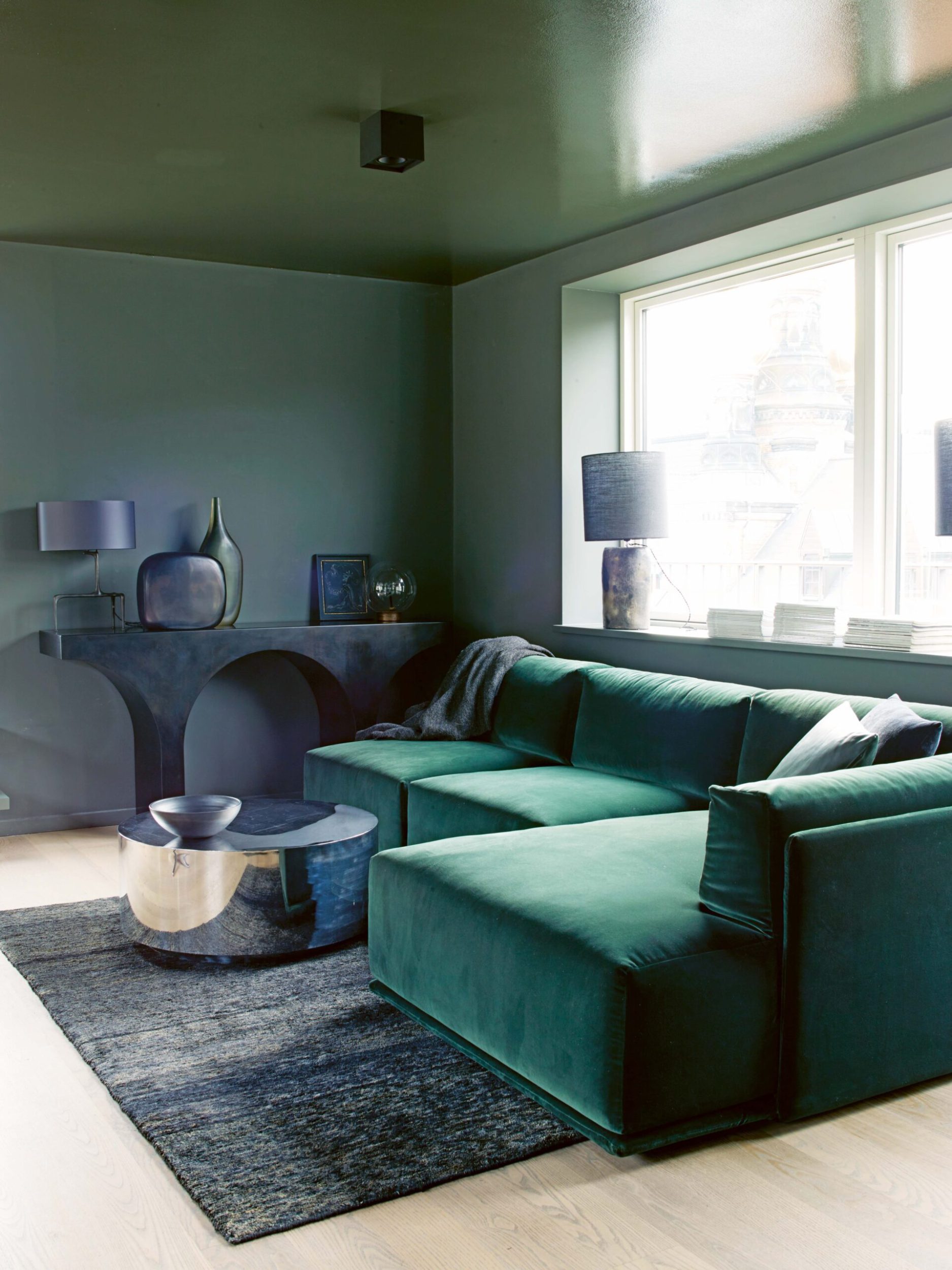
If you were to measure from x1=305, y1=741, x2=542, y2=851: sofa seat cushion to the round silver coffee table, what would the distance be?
1.58ft

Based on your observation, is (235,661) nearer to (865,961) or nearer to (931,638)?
(931,638)

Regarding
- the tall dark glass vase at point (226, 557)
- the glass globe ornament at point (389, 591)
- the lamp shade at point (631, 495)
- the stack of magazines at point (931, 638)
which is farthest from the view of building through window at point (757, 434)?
the tall dark glass vase at point (226, 557)

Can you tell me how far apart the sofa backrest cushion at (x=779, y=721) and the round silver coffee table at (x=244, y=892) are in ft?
3.82

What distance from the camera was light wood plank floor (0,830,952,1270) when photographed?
79.4 inches

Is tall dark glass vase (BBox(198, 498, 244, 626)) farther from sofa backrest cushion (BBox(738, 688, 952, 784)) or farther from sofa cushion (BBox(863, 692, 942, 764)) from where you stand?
sofa cushion (BBox(863, 692, 942, 764))

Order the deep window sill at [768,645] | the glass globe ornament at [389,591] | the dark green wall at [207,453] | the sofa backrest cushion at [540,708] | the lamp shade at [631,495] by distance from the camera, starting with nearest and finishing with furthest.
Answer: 1. the deep window sill at [768,645]
2. the sofa backrest cushion at [540,708]
3. the lamp shade at [631,495]
4. the dark green wall at [207,453]
5. the glass globe ornament at [389,591]

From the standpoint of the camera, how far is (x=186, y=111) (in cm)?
352

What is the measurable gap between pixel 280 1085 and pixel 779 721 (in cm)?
176

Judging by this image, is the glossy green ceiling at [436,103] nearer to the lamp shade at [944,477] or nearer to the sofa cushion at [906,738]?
the lamp shade at [944,477]

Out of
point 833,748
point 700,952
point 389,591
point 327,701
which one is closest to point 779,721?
point 833,748

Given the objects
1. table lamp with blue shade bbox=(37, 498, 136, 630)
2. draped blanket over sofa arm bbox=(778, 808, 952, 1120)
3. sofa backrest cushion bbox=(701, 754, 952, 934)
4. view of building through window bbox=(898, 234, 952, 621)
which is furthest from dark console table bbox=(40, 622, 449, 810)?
draped blanket over sofa arm bbox=(778, 808, 952, 1120)

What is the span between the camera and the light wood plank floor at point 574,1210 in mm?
2016

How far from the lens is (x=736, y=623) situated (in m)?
4.46

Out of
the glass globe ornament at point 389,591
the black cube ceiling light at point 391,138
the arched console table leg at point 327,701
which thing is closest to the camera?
the black cube ceiling light at point 391,138
